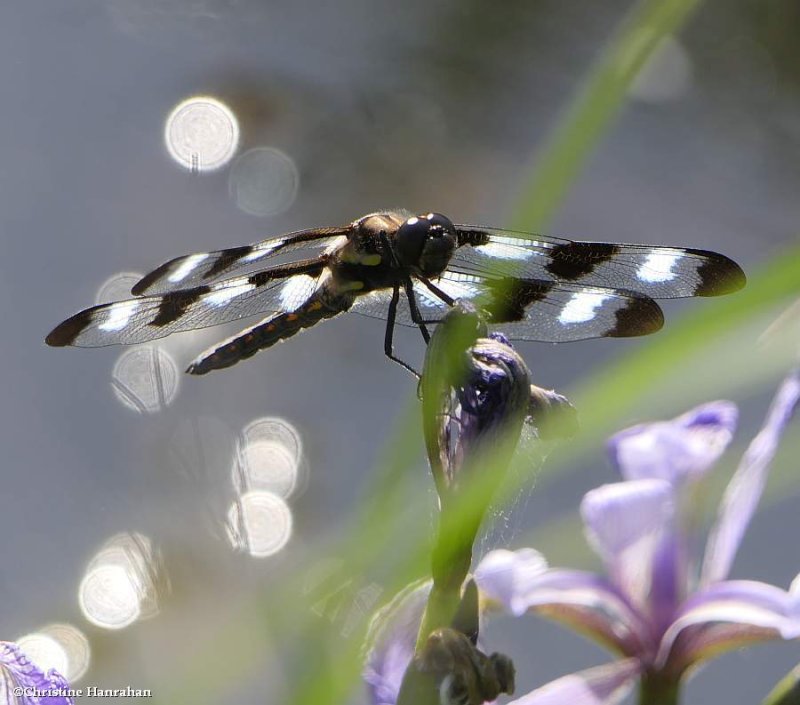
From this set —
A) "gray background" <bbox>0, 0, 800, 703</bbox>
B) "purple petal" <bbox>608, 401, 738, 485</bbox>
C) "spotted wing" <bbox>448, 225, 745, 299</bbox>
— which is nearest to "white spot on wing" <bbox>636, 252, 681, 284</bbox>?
"spotted wing" <bbox>448, 225, 745, 299</bbox>

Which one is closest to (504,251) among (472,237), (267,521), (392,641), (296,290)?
(472,237)

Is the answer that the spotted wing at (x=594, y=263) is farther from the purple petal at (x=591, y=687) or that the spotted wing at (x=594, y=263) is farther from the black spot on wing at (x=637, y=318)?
the purple petal at (x=591, y=687)

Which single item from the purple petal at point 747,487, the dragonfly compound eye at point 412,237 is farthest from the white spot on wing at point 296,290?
the purple petal at point 747,487

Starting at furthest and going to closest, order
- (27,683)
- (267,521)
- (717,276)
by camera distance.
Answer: (267,521), (717,276), (27,683)

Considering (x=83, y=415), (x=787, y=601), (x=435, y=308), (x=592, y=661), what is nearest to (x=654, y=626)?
(x=787, y=601)

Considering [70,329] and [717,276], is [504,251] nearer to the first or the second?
[717,276]

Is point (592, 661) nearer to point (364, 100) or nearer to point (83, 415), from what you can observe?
point (83, 415)
